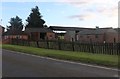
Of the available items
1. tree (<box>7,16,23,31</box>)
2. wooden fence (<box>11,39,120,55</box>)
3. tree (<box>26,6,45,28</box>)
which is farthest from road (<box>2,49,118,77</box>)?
tree (<box>7,16,23,31</box>)

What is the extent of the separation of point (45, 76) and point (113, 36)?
241 feet

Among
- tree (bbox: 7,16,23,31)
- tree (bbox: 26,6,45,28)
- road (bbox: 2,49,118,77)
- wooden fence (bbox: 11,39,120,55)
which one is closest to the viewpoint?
road (bbox: 2,49,118,77)

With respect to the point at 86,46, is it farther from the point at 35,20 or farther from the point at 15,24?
the point at 15,24

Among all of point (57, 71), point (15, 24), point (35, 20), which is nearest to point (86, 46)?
point (57, 71)

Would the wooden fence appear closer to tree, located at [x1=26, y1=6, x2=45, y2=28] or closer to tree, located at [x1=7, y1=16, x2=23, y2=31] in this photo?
tree, located at [x1=26, y1=6, x2=45, y2=28]

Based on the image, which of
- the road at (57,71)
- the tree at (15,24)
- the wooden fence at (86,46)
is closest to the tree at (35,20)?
the tree at (15,24)

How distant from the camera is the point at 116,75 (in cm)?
1163

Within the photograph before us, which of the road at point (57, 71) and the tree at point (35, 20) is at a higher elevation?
the tree at point (35, 20)

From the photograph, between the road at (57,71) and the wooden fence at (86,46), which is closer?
the road at (57,71)

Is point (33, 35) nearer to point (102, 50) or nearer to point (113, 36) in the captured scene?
point (113, 36)

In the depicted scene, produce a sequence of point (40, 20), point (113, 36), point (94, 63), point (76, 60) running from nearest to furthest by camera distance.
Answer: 1. point (94, 63)
2. point (76, 60)
3. point (113, 36)
4. point (40, 20)

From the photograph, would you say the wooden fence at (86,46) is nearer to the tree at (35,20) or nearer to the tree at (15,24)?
the tree at (35,20)

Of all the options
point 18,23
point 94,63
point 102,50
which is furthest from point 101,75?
point 18,23

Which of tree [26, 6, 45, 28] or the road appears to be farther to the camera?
tree [26, 6, 45, 28]
